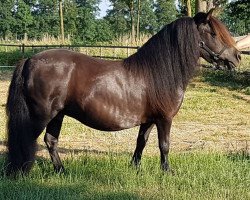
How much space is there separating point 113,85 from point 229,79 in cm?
1304

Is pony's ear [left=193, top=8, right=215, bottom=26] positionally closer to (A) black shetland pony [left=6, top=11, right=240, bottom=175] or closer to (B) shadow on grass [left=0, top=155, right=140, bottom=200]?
(A) black shetland pony [left=6, top=11, right=240, bottom=175]

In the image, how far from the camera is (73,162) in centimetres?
559

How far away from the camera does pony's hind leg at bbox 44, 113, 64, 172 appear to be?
5332mm

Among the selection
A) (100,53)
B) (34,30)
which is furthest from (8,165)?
(34,30)

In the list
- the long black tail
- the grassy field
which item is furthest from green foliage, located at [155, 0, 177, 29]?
the long black tail

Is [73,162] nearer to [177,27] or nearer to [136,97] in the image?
[136,97]

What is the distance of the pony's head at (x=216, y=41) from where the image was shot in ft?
16.9

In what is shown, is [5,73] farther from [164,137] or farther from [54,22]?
[54,22]

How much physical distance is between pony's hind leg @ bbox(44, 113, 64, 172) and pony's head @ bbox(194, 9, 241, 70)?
200 cm

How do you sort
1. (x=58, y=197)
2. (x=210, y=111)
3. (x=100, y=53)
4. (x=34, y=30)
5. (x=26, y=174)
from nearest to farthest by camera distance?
(x=58, y=197) → (x=26, y=174) → (x=210, y=111) → (x=100, y=53) → (x=34, y=30)

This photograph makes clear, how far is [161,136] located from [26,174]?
168cm

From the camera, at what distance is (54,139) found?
5.46 m

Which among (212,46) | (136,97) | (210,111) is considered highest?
(212,46)

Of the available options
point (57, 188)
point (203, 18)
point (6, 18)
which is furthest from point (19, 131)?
point (6, 18)
